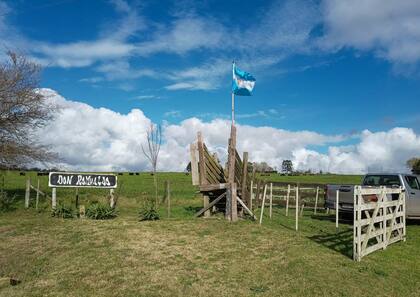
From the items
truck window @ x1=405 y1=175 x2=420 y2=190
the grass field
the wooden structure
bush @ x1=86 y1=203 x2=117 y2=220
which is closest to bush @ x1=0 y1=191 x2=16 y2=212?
bush @ x1=86 y1=203 x2=117 y2=220

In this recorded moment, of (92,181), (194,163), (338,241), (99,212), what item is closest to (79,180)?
(92,181)

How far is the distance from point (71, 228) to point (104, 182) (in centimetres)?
492

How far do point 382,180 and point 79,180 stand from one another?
12.7 metres

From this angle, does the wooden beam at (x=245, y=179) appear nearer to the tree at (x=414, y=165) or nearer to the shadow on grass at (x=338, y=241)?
the shadow on grass at (x=338, y=241)

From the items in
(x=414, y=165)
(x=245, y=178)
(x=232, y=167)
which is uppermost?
(x=414, y=165)

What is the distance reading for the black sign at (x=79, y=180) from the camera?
17.2m

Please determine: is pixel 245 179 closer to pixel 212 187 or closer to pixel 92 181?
pixel 212 187

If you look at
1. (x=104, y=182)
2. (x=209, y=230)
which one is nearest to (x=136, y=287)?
(x=209, y=230)

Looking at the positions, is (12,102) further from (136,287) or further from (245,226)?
(136,287)

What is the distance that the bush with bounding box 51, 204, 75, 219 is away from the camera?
1573 cm

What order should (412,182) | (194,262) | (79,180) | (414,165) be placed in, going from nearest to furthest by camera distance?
(194,262)
(412,182)
(79,180)
(414,165)

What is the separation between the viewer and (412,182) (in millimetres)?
15938

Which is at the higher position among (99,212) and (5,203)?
(99,212)

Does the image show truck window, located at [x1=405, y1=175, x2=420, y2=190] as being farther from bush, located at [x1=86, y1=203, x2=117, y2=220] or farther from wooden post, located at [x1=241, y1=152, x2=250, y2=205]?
bush, located at [x1=86, y1=203, x2=117, y2=220]
